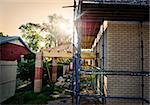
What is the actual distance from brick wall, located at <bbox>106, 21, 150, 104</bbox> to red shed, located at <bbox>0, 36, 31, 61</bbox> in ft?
28.8

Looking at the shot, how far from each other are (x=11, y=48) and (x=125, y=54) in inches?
448

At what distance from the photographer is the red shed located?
15882 mm

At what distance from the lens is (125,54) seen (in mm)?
8023

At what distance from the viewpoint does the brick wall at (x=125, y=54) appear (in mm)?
7902

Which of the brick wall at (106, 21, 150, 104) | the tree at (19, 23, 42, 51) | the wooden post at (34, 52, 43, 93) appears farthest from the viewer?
the tree at (19, 23, 42, 51)

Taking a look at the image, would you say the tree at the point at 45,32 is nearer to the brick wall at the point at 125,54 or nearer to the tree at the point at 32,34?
the tree at the point at 32,34

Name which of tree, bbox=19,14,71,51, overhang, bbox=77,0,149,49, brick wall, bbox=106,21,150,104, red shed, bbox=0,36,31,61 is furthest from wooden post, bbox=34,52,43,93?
tree, bbox=19,14,71,51

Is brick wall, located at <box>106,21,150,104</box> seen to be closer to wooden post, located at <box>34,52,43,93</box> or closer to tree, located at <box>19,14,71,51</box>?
wooden post, located at <box>34,52,43,93</box>

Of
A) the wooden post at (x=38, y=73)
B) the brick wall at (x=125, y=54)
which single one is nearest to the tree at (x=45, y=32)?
the wooden post at (x=38, y=73)

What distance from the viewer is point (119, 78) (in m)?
A: 7.98

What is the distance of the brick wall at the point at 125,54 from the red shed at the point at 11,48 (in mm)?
→ 8792

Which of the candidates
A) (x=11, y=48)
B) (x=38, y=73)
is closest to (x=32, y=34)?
(x=11, y=48)

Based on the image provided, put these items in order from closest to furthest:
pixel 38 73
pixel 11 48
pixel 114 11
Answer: pixel 114 11
pixel 38 73
pixel 11 48

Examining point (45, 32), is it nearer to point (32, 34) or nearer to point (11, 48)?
point (32, 34)
